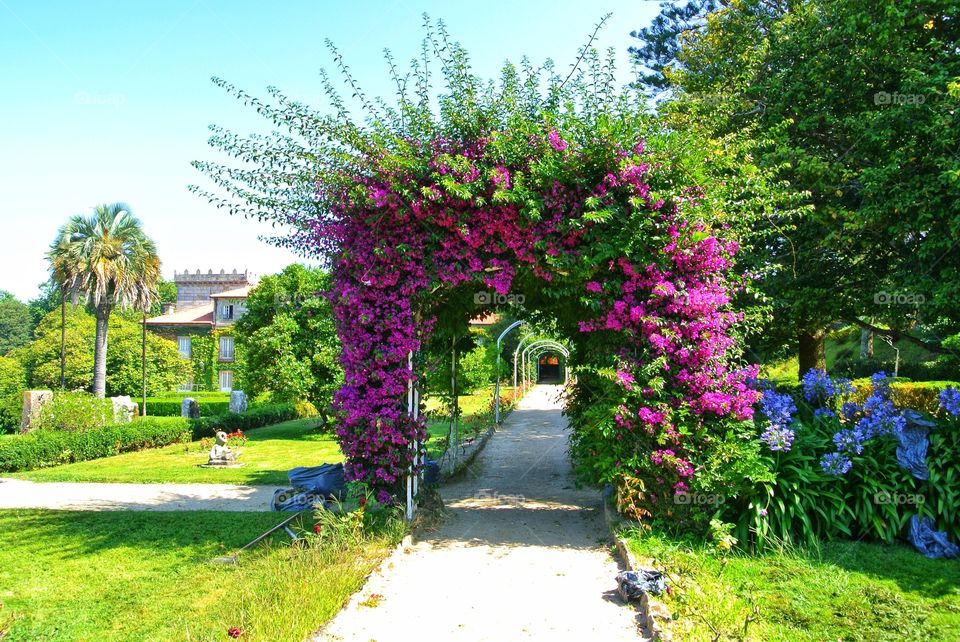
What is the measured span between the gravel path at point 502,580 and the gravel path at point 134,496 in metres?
3.46

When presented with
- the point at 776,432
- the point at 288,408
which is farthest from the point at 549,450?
the point at 288,408

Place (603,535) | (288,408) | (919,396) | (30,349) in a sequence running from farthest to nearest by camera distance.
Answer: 1. (30,349)
2. (288,408)
3. (919,396)
4. (603,535)

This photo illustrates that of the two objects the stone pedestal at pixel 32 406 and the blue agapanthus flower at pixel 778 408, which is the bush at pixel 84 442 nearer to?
the stone pedestal at pixel 32 406

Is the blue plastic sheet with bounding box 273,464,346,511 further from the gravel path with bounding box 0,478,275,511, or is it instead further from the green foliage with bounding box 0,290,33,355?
the green foliage with bounding box 0,290,33,355

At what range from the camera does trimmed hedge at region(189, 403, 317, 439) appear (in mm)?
18859

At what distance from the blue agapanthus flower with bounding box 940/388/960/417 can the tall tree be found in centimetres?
208

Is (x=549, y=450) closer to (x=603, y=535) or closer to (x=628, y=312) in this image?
(x=603, y=535)

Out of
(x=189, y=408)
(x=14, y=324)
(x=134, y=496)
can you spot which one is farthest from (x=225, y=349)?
(x=14, y=324)

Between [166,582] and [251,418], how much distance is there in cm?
1701

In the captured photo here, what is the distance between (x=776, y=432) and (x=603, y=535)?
6.61 ft

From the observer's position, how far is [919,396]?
13039 millimetres

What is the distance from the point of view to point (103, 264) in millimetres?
23406

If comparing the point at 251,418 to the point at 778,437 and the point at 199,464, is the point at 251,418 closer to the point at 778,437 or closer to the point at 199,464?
the point at 199,464

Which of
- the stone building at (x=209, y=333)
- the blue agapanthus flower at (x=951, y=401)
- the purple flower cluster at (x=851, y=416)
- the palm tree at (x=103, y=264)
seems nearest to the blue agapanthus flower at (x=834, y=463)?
the purple flower cluster at (x=851, y=416)
